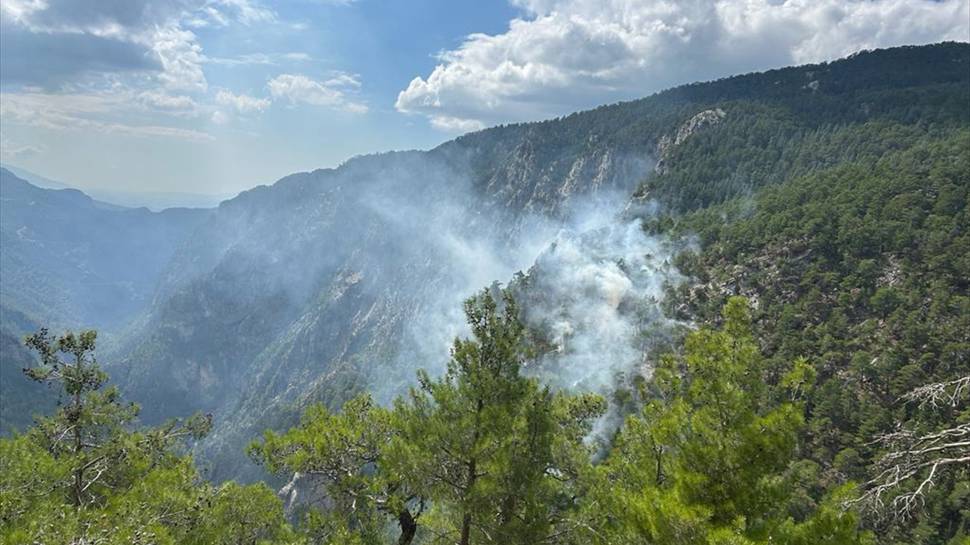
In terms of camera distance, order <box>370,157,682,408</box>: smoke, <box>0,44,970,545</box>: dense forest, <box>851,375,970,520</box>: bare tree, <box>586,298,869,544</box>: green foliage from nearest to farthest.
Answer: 1. <box>851,375,970,520</box>: bare tree
2. <box>0,44,970,545</box>: dense forest
3. <box>586,298,869,544</box>: green foliage
4. <box>370,157,682,408</box>: smoke

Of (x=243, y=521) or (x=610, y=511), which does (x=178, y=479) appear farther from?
(x=610, y=511)

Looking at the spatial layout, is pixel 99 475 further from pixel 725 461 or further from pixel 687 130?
pixel 687 130

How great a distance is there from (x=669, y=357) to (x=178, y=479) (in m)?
13.7

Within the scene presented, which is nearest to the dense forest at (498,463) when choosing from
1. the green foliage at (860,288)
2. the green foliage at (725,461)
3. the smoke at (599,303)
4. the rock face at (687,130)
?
the green foliage at (725,461)

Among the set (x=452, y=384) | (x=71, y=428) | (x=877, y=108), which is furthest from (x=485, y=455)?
(x=877, y=108)

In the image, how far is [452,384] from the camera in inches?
543

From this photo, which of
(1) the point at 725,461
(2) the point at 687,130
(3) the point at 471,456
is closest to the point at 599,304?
(3) the point at 471,456

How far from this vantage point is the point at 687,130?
187250mm

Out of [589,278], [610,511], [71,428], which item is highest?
[71,428]

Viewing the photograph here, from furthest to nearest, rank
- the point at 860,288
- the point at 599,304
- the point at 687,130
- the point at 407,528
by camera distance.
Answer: the point at 687,130 → the point at 599,304 → the point at 860,288 → the point at 407,528

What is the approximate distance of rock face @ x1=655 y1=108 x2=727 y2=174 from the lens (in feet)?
591

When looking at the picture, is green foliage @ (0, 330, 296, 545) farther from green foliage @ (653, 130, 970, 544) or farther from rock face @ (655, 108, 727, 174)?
rock face @ (655, 108, 727, 174)

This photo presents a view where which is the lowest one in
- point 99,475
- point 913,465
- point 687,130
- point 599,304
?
point 599,304

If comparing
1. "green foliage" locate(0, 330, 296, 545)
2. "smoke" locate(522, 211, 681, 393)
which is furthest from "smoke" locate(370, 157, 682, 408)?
"green foliage" locate(0, 330, 296, 545)
